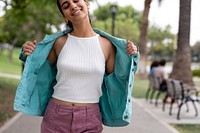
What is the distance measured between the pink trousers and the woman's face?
606mm

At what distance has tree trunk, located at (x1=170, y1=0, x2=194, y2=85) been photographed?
14.2 meters

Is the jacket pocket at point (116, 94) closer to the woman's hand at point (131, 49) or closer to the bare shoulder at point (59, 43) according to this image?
the woman's hand at point (131, 49)

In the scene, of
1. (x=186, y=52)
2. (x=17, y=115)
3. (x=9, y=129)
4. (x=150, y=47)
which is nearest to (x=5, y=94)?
(x=17, y=115)

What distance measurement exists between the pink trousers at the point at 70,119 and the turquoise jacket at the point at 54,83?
0.17 metres

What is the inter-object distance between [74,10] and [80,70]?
1.35 feet

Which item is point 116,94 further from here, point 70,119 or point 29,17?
point 29,17

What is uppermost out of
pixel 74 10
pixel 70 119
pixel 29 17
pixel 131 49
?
pixel 29 17

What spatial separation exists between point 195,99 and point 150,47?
66783mm

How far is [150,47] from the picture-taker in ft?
249

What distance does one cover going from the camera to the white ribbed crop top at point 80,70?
277cm

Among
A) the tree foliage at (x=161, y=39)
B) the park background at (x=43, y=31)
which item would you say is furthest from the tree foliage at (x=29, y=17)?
the tree foliage at (x=161, y=39)

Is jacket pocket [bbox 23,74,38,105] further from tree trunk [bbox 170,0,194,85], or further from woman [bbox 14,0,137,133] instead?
tree trunk [bbox 170,0,194,85]

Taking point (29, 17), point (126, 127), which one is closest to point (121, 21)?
point (29, 17)

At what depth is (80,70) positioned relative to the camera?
2.76 metres
